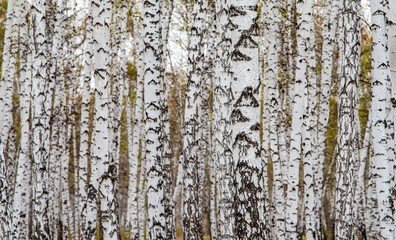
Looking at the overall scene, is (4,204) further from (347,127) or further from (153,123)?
(347,127)

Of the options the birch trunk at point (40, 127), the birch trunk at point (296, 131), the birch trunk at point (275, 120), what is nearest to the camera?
the birch trunk at point (40, 127)

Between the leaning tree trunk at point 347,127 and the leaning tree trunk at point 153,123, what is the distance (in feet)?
8.66

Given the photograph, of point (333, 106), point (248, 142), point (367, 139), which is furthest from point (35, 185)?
point (333, 106)

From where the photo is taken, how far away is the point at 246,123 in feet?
18.0

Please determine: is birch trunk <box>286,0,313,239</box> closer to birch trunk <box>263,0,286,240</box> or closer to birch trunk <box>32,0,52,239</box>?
birch trunk <box>263,0,286,240</box>

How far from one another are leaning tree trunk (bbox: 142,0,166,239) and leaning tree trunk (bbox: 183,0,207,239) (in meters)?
1.08

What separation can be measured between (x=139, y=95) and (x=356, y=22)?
9.64m

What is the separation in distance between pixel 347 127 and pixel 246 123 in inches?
96.2

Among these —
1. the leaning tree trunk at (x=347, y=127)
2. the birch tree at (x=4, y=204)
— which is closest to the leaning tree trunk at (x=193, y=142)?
the leaning tree trunk at (x=347, y=127)

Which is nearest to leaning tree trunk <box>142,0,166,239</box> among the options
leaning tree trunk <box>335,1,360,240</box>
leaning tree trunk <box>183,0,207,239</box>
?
leaning tree trunk <box>183,0,207,239</box>

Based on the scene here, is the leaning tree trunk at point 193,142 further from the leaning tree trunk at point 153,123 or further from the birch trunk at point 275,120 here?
the birch trunk at point 275,120

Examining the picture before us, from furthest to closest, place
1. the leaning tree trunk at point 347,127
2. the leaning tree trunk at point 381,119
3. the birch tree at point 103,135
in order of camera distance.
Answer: the birch tree at point 103,135, the leaning tree trunk at point 347,127, the leaning tree trunk at point 381,119

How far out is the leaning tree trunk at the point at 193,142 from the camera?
9.23 m

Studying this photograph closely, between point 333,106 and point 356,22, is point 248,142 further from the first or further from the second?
point 333,106
